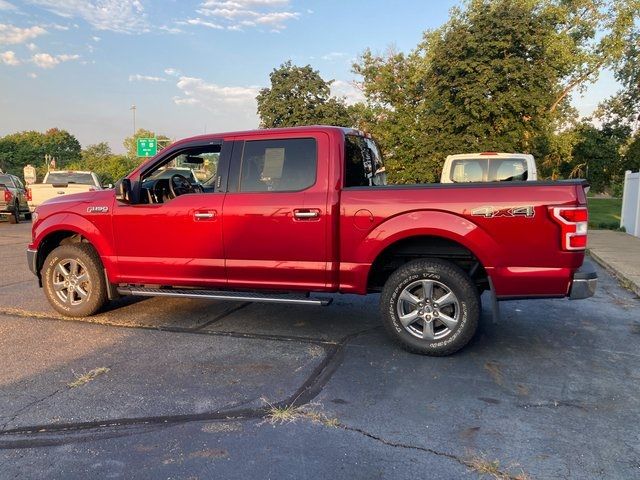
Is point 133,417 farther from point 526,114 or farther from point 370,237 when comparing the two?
point 526,114

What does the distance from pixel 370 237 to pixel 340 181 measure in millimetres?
616

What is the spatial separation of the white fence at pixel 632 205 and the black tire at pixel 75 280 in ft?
43.7

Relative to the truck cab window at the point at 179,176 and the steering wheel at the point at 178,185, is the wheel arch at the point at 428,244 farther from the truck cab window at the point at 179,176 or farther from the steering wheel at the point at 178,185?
the steering wheel at the point at 178,185

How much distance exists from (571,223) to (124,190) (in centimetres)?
420

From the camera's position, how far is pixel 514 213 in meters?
4.14

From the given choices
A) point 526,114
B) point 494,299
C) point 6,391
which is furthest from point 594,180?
point 6,391

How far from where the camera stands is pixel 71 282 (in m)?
5.74

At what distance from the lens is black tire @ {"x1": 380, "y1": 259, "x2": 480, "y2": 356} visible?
14.4 ft

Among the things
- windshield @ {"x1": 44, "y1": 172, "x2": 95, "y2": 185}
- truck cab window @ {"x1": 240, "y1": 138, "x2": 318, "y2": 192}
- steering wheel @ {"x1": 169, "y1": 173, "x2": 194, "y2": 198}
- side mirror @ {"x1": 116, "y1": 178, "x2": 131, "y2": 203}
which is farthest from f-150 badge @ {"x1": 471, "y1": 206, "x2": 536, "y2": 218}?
windshield @ {"x1": 44, "y1": 172, "x2": 95, "y2": 185}

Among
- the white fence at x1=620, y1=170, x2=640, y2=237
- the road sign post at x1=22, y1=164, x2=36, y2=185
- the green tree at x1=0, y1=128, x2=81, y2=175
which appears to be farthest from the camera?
the green tree at x1=0, y1=128, x2=81, y2=175

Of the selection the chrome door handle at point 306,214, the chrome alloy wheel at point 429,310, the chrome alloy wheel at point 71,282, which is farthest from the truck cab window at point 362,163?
the chrome alloy wheel at point 71,282

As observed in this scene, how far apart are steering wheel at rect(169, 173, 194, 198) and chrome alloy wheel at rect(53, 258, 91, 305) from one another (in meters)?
1.29

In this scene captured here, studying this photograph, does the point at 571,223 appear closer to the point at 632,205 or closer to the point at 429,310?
the point at 429,310

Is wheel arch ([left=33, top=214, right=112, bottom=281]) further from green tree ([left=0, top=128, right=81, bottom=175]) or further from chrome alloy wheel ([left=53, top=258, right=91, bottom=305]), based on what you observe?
green tree ([left=0, top=128, right=81, bottom=175])
